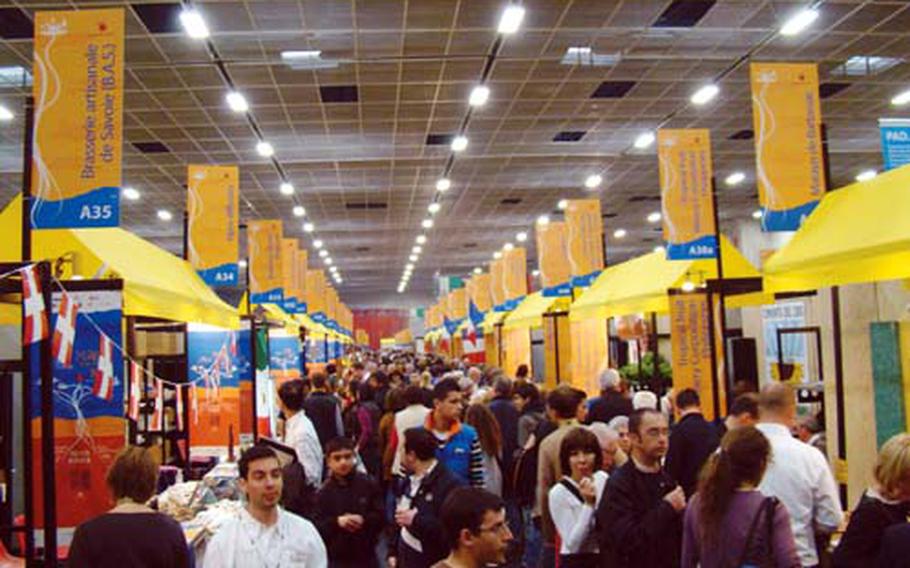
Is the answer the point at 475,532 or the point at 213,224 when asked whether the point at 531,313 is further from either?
the point at 475,532

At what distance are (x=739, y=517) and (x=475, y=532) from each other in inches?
38.1

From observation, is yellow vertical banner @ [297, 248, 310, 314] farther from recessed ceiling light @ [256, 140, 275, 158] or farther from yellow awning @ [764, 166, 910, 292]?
yellow awning @ [764, 166, 910, 292]

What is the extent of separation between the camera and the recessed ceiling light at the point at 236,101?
11633 mm

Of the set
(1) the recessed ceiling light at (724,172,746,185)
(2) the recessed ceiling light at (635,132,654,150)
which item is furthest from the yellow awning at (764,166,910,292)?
(1) the recessed ceiling light at (724,172,746,185)

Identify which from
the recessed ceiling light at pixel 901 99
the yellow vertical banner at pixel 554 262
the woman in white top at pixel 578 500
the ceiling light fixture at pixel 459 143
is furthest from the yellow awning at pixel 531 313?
the woman in white top at pixel 578 500

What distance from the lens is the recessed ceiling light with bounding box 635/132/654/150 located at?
14.9m

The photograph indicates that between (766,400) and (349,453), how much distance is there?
2.11 meters

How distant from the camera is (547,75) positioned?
11.5m

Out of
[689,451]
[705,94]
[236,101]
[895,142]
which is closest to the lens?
[689,451]

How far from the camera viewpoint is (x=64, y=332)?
4.05 m

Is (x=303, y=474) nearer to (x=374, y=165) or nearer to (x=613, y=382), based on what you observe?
(x=613, y=382)

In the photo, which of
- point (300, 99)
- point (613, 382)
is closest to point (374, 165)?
point (300, 99)

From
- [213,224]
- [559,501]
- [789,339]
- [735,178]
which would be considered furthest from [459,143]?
[559,501]

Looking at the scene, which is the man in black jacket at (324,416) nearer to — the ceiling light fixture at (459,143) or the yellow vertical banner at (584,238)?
the yellow vertical banner at (584,238)
